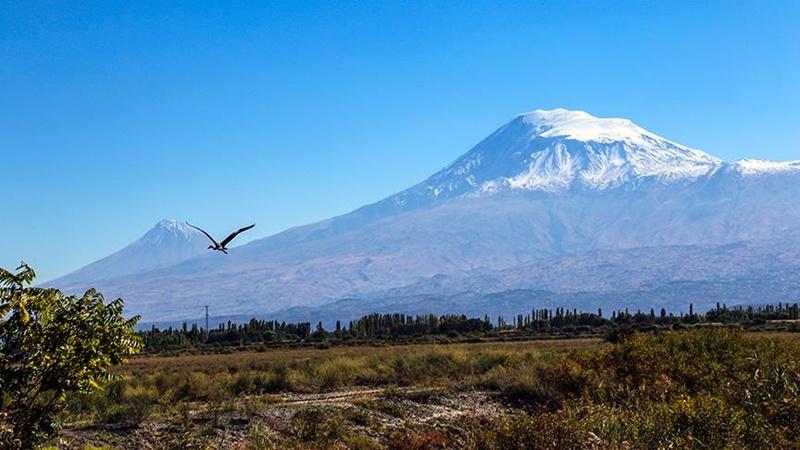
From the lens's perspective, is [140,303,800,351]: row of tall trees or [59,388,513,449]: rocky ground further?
[140,303,800,351]: row of tall trees

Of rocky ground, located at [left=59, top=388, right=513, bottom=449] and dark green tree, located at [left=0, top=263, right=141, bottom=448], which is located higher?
dark green tree, located at [left=0, top=263, right=141, bottom=448]

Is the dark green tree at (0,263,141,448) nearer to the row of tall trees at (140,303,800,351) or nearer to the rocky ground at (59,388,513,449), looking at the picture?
the rocky ground at (59,388,513,449)

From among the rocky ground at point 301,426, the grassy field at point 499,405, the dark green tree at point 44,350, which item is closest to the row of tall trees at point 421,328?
the grassy field at point 499,405

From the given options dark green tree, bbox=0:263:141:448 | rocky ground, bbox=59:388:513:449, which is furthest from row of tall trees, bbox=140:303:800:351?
dark green tree, bbox=0:263:141:448

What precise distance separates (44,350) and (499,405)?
16.9 metres

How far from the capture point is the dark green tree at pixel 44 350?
1099cm

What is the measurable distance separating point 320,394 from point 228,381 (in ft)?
11.5

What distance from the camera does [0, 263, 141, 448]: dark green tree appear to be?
11.0m

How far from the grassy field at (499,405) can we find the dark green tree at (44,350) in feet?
6.78

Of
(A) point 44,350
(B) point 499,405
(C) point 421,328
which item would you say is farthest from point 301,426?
(C) point 421,328

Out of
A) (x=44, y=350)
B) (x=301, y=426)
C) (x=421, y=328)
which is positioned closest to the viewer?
(x=44, y=350)

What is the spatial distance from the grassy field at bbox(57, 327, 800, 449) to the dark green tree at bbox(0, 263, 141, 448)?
2.07m

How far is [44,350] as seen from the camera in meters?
11.3

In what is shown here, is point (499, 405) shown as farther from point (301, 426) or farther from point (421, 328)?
point (421, 328)
